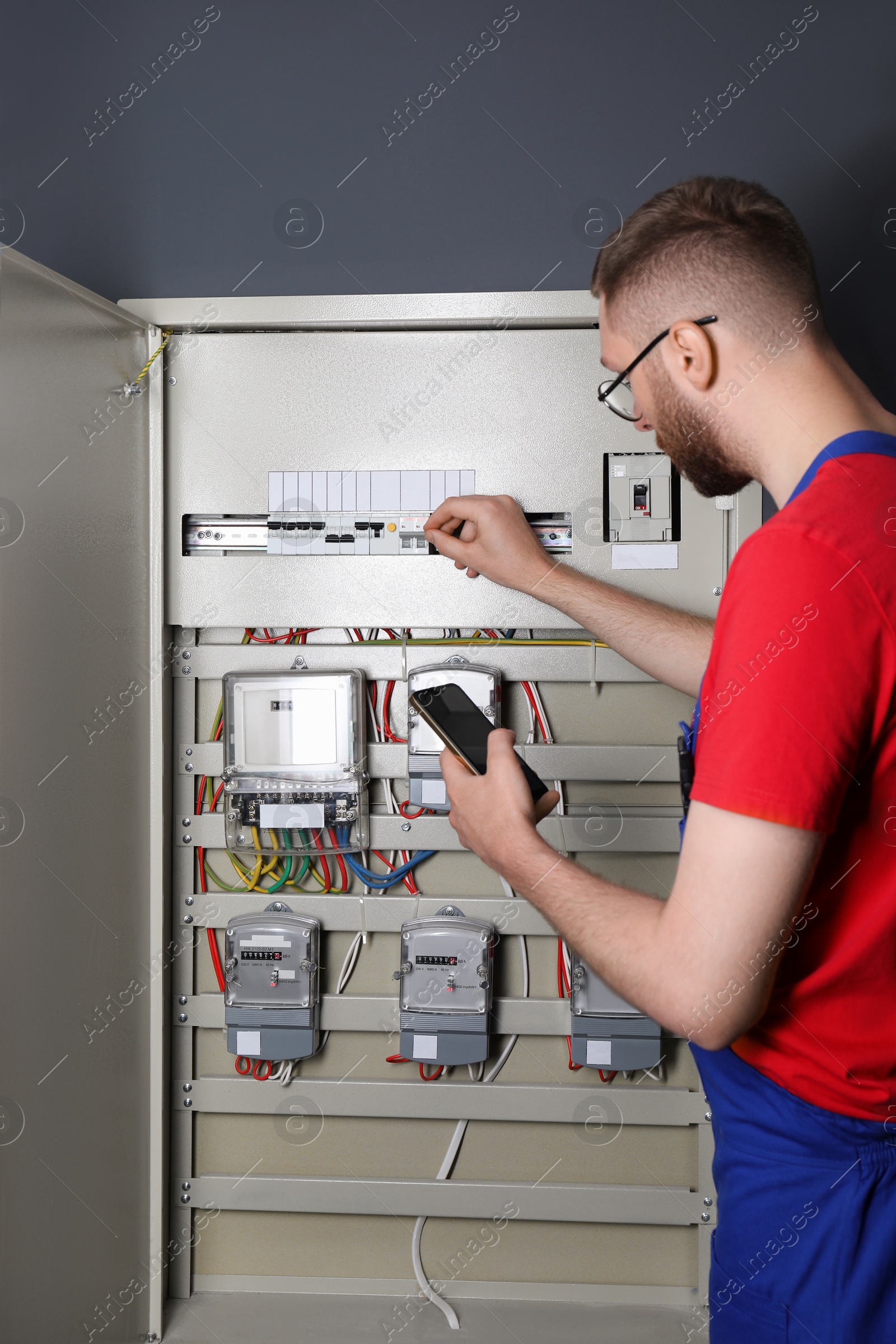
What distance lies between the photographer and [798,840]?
77 cm

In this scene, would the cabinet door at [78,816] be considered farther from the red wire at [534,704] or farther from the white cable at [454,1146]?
the red wire at [534,704]

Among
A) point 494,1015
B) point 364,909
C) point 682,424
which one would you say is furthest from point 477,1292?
point 682,424

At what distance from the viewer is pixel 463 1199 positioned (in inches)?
67.1

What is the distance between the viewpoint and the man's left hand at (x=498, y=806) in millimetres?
1047

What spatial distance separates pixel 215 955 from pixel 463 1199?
0.65 meters

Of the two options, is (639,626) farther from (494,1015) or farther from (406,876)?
(494,1015)

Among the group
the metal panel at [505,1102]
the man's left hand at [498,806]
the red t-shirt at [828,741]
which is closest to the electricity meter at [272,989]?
Result: the metal panel at [505,1102]

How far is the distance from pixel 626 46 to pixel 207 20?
0.84m

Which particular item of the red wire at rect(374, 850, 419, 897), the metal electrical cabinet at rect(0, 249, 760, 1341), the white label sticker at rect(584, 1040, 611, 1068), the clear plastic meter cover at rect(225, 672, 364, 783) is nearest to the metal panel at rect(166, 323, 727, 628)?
the metal electrical cabinet at rect(0, 249, 760, 1341)

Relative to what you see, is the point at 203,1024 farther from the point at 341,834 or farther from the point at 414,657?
the point at 414,657

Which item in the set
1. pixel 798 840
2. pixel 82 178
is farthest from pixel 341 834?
pixel 82 178

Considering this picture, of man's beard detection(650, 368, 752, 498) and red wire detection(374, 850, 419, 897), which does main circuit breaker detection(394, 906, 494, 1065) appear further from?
man's beard detection(650, 368, 752, 498)

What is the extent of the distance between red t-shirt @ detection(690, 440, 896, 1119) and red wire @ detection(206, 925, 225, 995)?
1.16 m

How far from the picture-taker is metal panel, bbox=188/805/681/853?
1698mm
